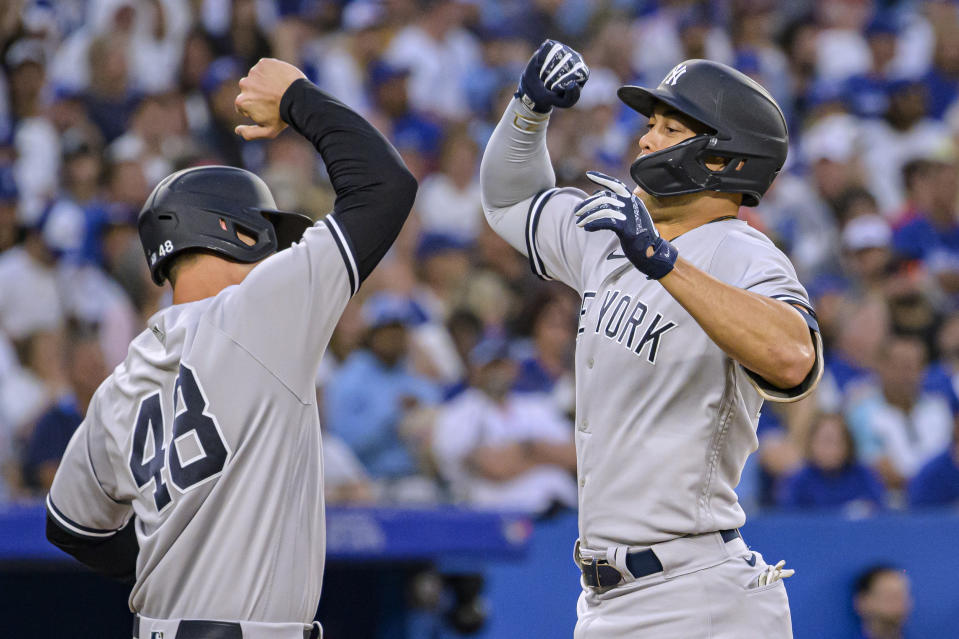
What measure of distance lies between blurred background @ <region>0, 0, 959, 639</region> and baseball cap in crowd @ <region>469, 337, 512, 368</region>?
1.1 inches

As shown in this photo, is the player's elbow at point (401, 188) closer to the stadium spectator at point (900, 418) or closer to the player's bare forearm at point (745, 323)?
the player's bare forearm at point (745, 323)

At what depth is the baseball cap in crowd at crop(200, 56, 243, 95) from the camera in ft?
28.0

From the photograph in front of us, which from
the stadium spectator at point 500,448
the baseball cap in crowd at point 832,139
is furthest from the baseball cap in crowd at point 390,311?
the baseball cap in crowd at point 832,139

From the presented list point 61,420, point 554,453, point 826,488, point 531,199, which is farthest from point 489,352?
point 531,199

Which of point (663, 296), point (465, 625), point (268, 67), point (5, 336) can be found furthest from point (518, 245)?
point (5, 336)

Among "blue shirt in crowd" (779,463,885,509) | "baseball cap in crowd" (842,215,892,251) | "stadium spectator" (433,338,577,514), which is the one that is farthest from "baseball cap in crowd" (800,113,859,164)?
"stadium spectator" (433,338,577,514)

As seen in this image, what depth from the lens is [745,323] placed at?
9.01 feet

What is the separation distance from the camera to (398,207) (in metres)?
2.86

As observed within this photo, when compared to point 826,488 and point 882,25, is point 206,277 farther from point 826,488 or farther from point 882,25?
point 882,25

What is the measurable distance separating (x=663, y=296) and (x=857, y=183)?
7138 mm

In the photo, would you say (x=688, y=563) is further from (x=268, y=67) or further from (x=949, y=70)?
(x=949, y=70)

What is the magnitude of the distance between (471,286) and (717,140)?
466 centimetres

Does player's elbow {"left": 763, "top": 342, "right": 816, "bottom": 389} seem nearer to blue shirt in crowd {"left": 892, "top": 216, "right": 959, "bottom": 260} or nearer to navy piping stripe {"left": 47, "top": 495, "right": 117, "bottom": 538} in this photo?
navy piping stripe {"left": 47, "top": 495, "right": 117, "bottom": 538}

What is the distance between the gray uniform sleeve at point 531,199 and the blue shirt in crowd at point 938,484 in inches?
150
